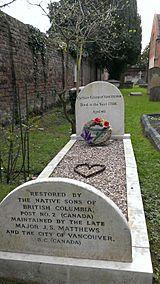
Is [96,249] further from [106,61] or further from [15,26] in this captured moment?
[106,61]

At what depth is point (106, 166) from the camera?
4.02m

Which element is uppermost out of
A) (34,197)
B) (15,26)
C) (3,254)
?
(15,26)

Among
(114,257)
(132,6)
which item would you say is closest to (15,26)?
(114,257)

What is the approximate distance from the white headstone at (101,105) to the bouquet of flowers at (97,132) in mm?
420

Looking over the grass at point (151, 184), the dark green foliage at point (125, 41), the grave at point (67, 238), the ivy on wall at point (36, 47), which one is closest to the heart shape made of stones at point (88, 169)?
the grass at point (151, 184)

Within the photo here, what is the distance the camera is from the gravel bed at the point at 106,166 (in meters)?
3.10

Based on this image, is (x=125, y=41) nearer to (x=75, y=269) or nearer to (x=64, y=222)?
(x=64, y=222)

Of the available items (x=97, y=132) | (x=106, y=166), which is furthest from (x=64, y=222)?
(x=97, y=132)

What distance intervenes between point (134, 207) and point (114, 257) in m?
0.81

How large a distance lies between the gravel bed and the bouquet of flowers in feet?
0.44

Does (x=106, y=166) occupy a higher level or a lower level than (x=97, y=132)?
lower

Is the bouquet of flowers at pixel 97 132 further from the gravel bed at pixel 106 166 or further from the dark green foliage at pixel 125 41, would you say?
the dark green foliage at pixel 125 41

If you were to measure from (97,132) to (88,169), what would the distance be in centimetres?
157

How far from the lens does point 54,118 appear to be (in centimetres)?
1017
